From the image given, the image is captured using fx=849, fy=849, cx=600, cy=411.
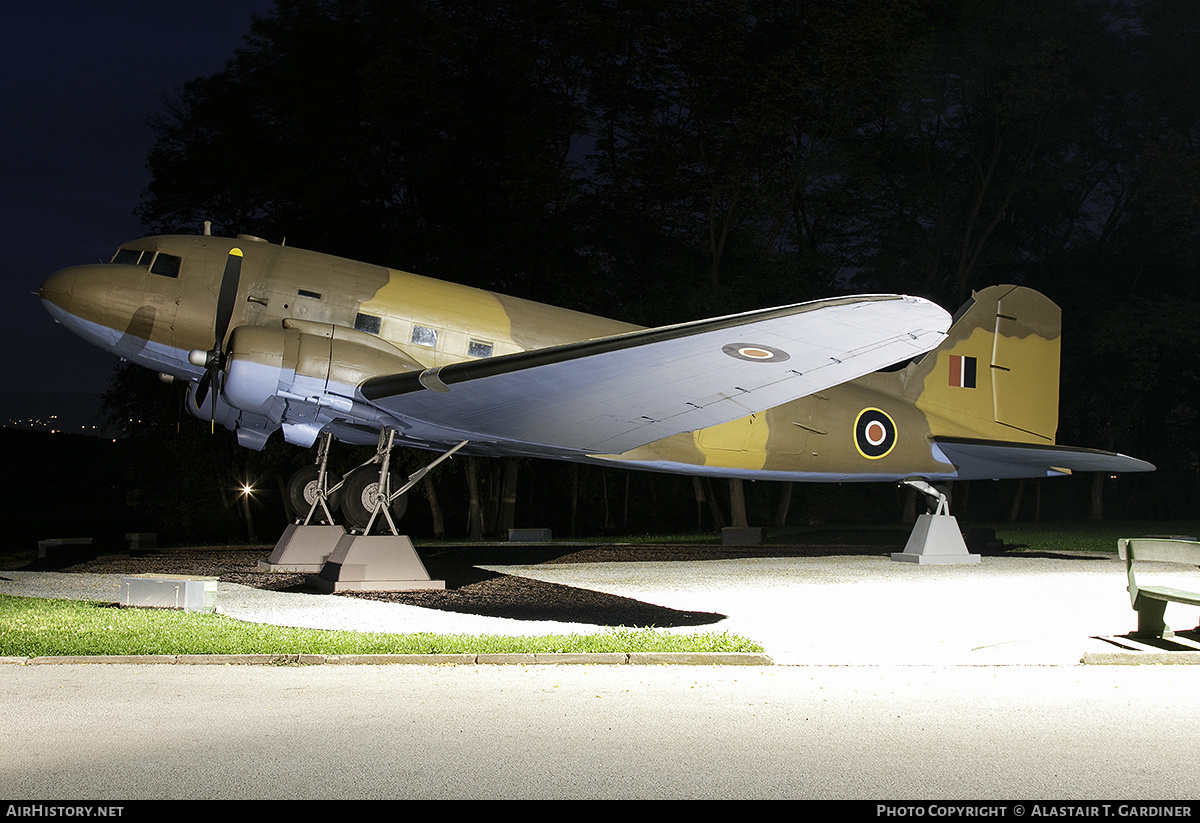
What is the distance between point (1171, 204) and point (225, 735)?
33.4 m

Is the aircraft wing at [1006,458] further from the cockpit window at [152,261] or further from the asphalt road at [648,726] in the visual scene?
the cockpit window at [152,261]

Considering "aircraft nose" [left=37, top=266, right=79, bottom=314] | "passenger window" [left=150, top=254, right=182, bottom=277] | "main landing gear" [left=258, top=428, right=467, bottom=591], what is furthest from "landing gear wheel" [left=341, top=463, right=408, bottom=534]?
"aircraft nose" [left=37, top=266, right=79, bottom=314]

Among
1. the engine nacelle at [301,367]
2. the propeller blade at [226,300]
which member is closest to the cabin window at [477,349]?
the engine nacelle at [301,367]

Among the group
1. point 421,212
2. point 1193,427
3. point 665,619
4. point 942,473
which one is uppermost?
point 421,212

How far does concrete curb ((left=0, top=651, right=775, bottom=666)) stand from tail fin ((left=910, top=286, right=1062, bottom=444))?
11.3 metres

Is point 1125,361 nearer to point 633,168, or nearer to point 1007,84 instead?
point 1007,84

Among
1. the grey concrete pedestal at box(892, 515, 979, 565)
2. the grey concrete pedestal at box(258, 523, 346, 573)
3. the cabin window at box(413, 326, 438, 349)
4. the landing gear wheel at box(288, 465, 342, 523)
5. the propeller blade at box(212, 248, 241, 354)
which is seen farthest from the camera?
the landing gear wheel at box(288, 465, 342, 523)

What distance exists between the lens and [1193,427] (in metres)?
38.0

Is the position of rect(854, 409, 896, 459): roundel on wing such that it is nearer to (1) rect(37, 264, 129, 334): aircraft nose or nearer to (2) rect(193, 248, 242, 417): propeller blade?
(2) rect(193, 248, 242, 417): propeller blade

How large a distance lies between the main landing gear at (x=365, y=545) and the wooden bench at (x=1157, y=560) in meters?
8.20

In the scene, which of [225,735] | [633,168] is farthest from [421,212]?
[225,735]

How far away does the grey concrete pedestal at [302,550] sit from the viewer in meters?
13.9

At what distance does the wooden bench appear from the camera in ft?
24.1

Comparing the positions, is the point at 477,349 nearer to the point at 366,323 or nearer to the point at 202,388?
the point at 366,323
